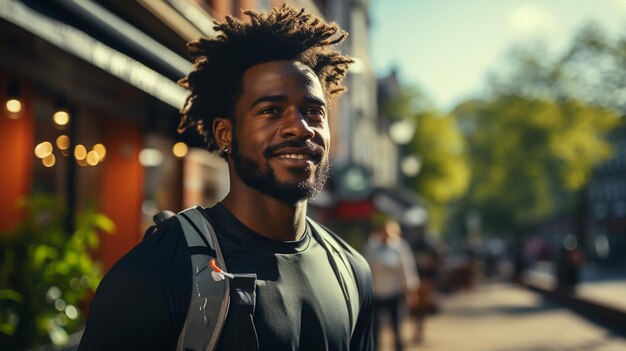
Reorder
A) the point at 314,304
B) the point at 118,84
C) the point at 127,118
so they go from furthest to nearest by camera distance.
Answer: the point at 127,118
the point at 118,84
the point at 314,304

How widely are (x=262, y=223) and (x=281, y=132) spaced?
0.24 m

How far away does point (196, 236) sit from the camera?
177 cm

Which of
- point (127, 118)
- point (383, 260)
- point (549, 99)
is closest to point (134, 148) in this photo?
point (127, 118)

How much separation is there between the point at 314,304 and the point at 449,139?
41762 mm

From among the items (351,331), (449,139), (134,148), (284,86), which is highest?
(449,139)

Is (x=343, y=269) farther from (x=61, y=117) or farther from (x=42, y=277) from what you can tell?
(x=61, y=117)

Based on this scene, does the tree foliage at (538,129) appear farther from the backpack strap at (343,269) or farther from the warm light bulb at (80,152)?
the backpack strap at (343,269)

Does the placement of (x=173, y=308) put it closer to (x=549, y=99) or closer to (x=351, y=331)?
(x=351, y=331)

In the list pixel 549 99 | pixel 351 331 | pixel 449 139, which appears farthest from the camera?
pixel 449 139

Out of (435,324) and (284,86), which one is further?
(435,324)

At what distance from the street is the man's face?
9.47 metres

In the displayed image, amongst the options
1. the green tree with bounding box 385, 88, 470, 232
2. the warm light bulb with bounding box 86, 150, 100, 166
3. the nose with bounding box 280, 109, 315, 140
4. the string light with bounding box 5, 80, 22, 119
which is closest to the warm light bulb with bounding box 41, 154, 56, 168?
the string light with bounding box 5, 80, 22, 119

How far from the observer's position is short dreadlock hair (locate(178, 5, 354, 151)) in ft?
6.67

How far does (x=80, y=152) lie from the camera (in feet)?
26.8
